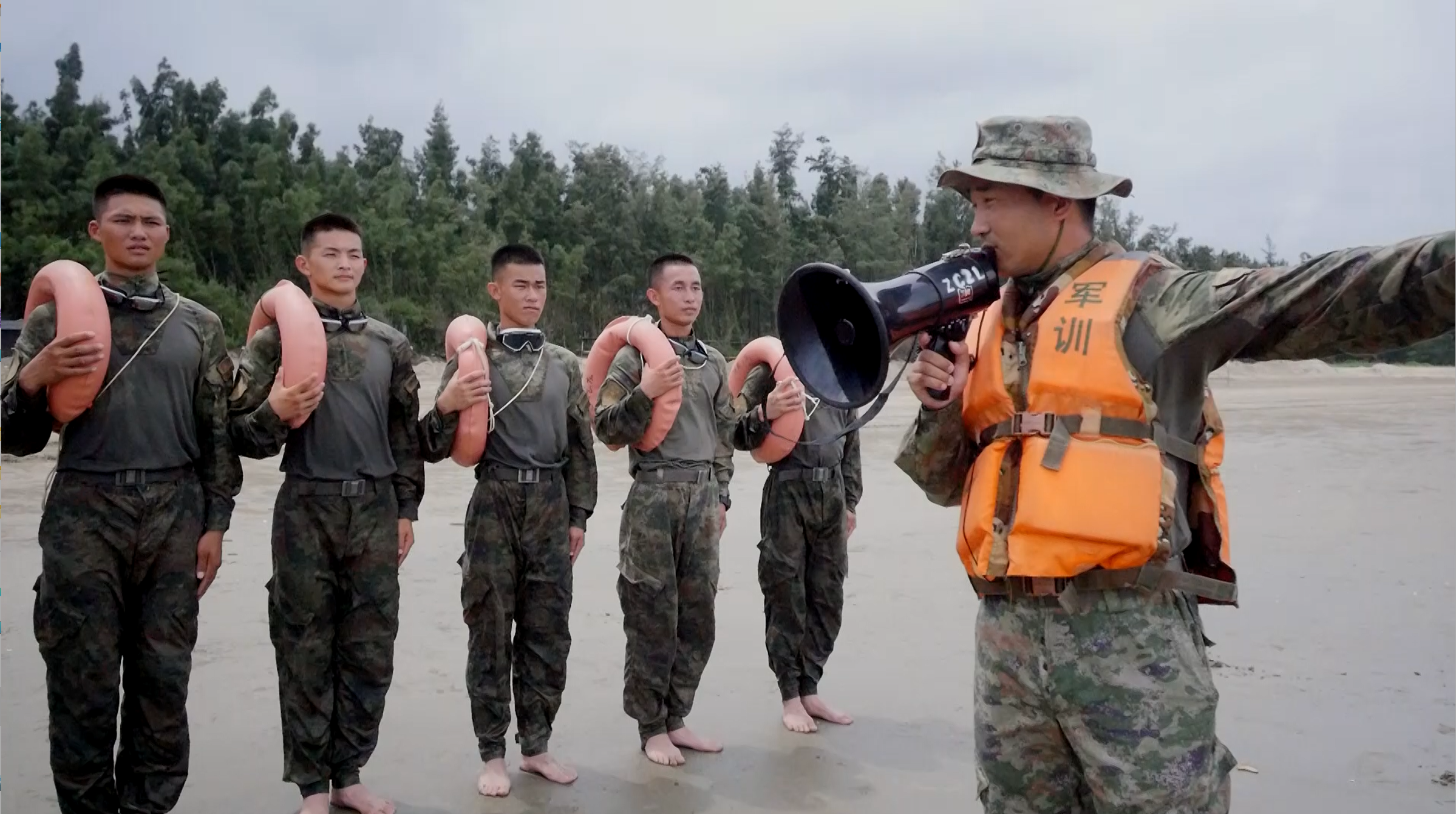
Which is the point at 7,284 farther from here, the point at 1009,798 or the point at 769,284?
the point at 1009,798

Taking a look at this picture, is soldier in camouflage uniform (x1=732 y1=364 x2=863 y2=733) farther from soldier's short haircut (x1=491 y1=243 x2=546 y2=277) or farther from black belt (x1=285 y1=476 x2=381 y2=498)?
black belt (x1=285 y1=476 x2=381 y2=498)

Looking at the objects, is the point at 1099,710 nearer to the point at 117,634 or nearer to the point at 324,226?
the point at 117,634

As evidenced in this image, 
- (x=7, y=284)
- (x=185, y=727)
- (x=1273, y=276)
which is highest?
Result: (x=7, y=284)

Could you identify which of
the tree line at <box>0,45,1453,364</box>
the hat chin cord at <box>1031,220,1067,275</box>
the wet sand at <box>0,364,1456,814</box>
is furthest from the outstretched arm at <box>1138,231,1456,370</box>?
the tree line at <box>0,45,1453,364</box>

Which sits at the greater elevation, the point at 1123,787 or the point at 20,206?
the point at 20,206

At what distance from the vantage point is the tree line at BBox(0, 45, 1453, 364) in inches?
1277

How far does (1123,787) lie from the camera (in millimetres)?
2447

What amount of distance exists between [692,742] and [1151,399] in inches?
138

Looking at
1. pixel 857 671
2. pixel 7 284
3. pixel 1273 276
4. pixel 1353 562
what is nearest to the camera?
pixel 1273 276

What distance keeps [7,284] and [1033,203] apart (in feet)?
108

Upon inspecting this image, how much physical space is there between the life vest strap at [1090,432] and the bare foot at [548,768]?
3.17m

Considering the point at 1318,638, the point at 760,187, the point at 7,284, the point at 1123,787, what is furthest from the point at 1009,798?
the point at 760,187

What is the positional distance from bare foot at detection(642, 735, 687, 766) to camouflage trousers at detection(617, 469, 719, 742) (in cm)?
5

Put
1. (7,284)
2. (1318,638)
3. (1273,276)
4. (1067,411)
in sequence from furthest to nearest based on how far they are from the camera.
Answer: (7,284)
(1318,638)
(1067,411)
(1273,276)
